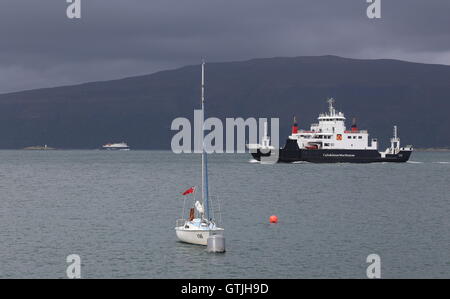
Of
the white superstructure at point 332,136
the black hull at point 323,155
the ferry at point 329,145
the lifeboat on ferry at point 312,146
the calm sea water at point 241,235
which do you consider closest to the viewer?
the calm sea water at point 241,235

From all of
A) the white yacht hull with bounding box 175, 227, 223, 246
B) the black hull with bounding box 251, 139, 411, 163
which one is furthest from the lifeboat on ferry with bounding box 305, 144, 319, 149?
the white yacht hull with bounding box 175, 227, 223, 246

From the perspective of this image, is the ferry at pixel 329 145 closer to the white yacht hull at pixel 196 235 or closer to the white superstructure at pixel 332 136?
the white superstructure at pixel 332 136

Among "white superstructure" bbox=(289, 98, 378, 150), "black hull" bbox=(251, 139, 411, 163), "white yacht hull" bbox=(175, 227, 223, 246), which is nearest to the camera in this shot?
"white yacht hull" bbox=(175, 227, 223, 246)

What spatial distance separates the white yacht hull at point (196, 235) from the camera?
3591 centimetres

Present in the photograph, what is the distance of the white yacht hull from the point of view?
35906 millimetres

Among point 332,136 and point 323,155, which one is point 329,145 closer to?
point 332,136

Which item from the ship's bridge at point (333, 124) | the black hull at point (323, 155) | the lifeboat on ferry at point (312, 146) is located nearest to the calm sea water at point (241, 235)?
the black hull at point (323, 155)

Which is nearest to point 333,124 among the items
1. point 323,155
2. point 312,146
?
point 312,146

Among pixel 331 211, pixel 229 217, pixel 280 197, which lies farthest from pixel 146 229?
pixel 280 197

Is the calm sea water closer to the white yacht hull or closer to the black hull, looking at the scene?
the white yacht hull

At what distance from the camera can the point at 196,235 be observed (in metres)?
36.2

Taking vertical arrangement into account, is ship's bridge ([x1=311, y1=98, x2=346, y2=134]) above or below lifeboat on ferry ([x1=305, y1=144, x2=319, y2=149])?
above
